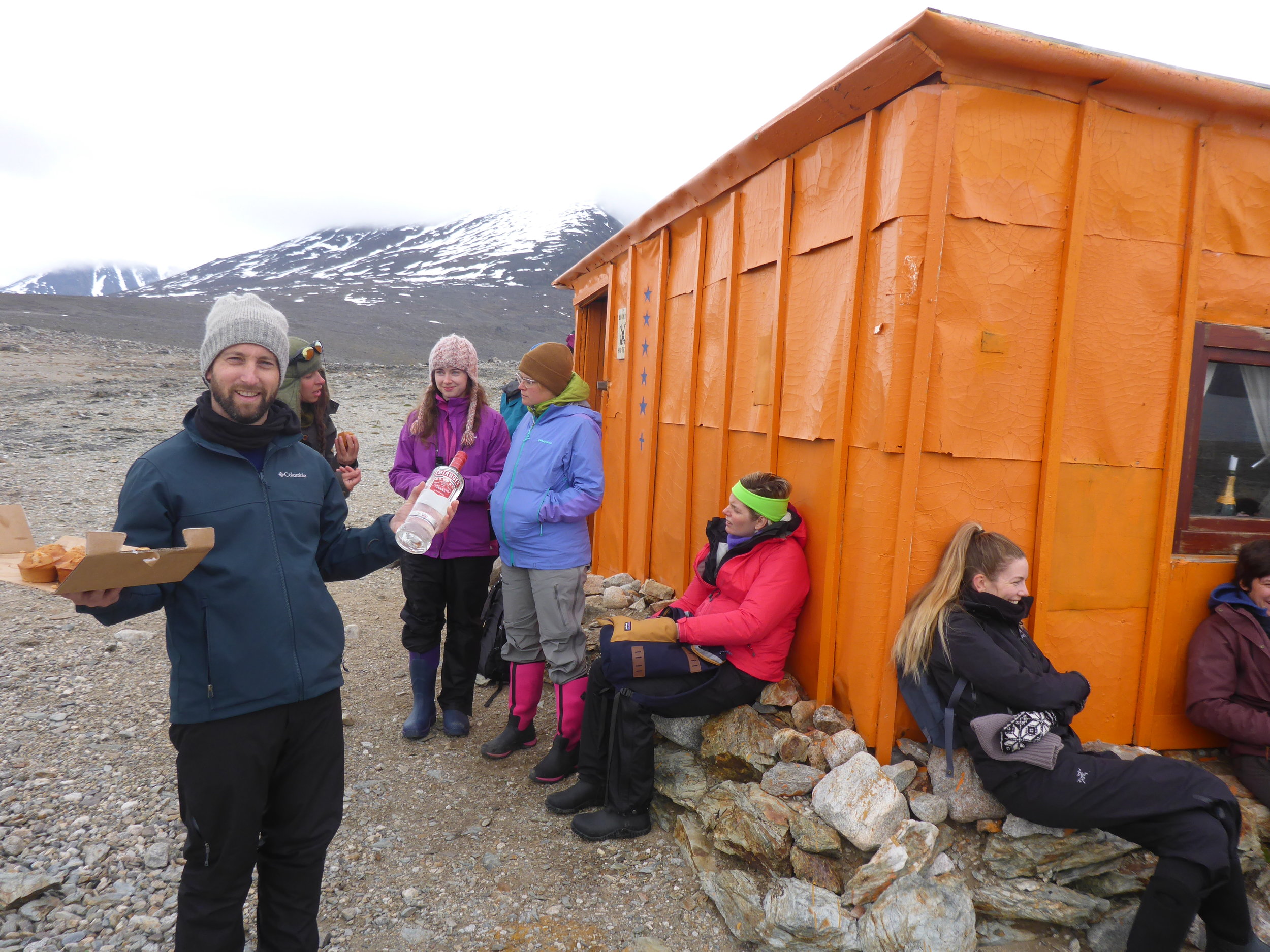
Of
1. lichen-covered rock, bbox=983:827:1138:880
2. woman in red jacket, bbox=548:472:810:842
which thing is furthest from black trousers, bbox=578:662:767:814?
lichen-covered rock, bbox=983:827:1138:880

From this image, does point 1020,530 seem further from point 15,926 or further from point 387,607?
point 387,607

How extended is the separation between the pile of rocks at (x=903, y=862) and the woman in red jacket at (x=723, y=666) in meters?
0.35

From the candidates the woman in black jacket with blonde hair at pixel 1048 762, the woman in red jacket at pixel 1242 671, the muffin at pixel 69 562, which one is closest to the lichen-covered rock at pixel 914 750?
the woman in black jacket with blonde hair at pixel 1048 762

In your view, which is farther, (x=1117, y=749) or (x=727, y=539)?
(x=727, y=539)

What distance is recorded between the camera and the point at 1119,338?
3076mm

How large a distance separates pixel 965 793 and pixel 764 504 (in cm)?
140

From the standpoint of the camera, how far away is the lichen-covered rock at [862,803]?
2.70 m

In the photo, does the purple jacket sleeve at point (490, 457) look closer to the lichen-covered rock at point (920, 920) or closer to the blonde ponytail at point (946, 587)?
the blonde ponytail at point (946, 587)

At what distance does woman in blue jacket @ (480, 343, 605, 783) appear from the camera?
366 cm

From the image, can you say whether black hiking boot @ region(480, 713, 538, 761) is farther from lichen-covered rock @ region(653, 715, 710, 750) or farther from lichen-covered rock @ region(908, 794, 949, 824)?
lichen-covered rock @ region(908, 794, 949, 824)

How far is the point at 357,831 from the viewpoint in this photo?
132 inches

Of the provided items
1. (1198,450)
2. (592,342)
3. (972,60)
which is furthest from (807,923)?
(592,342)

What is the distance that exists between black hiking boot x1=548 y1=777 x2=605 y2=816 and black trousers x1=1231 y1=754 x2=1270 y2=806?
9.10 ft

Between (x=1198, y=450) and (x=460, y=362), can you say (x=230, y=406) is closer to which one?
(x=460, y=362)
